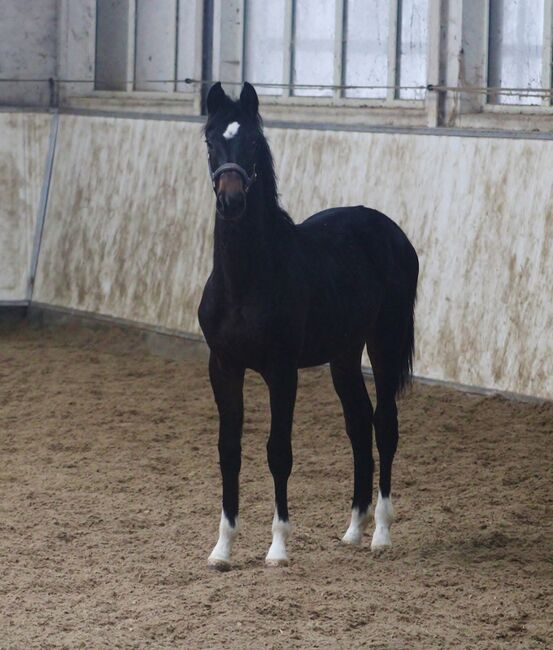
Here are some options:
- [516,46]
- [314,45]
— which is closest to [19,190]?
[314,45]

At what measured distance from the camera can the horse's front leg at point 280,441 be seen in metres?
4.82

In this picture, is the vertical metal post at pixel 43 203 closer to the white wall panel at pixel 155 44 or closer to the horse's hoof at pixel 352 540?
the white wall panel at pixel 155 44

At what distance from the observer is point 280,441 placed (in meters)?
4.88

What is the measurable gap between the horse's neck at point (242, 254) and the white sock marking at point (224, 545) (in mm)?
855

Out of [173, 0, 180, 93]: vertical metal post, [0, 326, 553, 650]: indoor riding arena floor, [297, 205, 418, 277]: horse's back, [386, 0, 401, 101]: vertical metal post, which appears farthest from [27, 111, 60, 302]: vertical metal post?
[297, 205, 418, 277]: horse's back

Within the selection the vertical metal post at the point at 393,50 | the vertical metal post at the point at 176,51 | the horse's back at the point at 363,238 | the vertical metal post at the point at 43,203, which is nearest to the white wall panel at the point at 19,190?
the vertical metal post at the point at 43,203

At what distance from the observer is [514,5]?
793cm

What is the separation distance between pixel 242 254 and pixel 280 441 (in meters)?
0.71

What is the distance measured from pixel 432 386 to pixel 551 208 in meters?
1.27

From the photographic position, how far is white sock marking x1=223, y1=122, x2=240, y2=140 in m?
4.68

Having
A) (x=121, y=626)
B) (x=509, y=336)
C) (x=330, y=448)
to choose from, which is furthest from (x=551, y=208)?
(x=121, y=626)

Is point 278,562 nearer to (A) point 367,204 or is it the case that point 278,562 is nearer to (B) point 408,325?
(B) point 408,325

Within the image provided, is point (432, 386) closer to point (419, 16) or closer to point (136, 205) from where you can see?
point (419, 16)

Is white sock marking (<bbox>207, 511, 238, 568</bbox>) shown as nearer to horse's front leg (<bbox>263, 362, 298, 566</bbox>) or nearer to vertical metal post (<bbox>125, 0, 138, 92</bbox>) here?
horse's front leg (<bbox>263, 362, 298, 566</bbox>)
